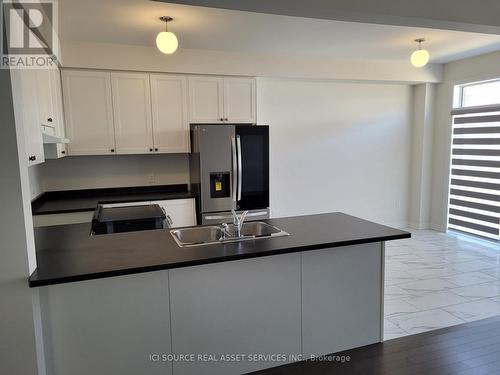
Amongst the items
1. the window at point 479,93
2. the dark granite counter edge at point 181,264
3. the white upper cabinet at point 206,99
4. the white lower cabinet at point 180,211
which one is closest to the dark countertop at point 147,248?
the dark granite counter edge at point 181,264

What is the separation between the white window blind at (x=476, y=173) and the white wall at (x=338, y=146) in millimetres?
774

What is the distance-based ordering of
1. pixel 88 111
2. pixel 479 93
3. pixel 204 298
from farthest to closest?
1. pixel 479 93
2. pixel 88 111
3. pixel 204 298

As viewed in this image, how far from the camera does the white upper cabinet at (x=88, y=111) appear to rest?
395cm

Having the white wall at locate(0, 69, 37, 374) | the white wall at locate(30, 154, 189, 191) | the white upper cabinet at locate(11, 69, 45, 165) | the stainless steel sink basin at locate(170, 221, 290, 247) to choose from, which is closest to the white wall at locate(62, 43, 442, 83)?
the white wall at locate(30, 154, 189, 191)

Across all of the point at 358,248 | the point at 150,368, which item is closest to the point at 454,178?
the point at 358,248

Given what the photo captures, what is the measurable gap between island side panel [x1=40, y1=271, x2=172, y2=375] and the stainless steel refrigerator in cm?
216

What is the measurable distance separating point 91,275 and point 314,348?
1542mm

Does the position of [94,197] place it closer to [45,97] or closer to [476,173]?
[45,97]

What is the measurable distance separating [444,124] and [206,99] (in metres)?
3.86

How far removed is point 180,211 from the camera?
422 centimetres

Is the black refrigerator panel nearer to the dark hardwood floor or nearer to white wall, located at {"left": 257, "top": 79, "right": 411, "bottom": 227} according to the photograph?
white wall, located at {"left": 257, "top": 79, "right": 411, "bottom": 227}

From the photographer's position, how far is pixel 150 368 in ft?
6.79

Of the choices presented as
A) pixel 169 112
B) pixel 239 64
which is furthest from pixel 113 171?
pixel 239 64

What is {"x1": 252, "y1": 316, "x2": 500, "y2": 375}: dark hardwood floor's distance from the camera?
2.31 metres
